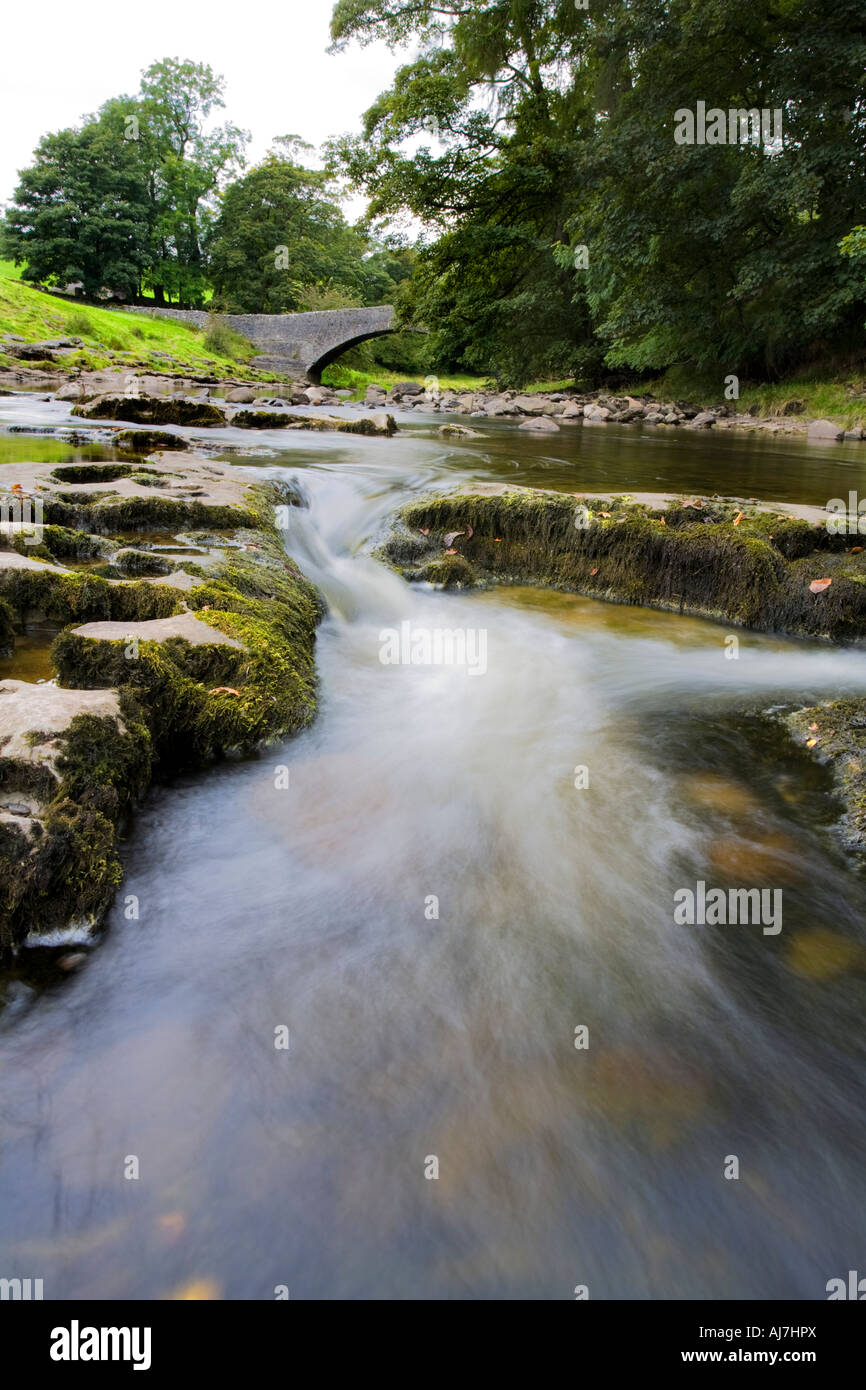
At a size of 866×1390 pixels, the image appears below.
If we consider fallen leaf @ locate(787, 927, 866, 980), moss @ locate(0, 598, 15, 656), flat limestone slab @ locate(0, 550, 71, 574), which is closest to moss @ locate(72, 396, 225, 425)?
flat limestone slab @ locate(0, 550, 71, 574)

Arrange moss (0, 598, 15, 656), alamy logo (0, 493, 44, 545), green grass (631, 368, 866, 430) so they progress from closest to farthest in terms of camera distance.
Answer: moss (0, 598, 15, 656)
alamy logo (0, 493, 44, 545)
green grass (631, 368, 866, 430)

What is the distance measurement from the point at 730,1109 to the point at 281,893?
1769 mm

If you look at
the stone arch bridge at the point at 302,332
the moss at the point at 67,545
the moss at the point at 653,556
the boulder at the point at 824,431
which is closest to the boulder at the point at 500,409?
the boulder at the point at 824,431

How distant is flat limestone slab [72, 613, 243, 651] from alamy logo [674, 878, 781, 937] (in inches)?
102

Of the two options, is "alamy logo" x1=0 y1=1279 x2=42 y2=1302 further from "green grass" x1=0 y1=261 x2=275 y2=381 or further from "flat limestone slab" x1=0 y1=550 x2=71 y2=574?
"green grass" x1=0 y1=261 x2=275 y2=381

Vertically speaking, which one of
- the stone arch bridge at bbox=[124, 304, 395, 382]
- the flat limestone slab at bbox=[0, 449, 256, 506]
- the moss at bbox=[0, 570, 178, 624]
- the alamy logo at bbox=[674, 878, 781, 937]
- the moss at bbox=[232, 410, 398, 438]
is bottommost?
the alamy logo at bbox=[674, 878, 781, 937]

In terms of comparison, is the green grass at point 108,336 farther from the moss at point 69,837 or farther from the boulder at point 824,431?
the moss at point 69,837

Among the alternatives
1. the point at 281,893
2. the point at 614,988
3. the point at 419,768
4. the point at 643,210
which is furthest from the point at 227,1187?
the point at 643,210

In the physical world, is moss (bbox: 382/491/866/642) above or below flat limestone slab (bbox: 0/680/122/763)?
above
